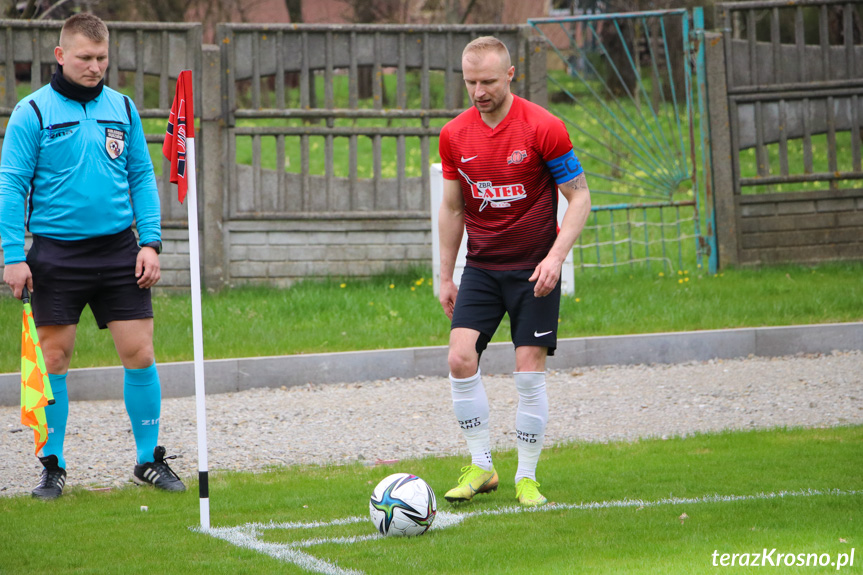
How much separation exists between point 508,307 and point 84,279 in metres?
2.16

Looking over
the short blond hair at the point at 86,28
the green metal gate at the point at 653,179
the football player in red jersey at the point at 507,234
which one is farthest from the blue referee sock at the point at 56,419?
the green metal gate at the point at 653,179

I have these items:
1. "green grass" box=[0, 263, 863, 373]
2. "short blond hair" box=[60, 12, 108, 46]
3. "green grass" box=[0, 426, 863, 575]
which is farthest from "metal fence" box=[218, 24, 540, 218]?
"short blond hair" box=[60, 12, 108, 46]

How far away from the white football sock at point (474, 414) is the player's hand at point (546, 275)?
59 cm

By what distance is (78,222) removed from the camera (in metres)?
5.44

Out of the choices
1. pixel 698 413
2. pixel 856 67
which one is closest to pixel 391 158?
pixel 856 67

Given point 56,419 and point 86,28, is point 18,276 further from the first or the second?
point 86,28

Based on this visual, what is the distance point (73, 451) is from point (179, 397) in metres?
1.78

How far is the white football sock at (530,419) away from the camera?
5148 mm

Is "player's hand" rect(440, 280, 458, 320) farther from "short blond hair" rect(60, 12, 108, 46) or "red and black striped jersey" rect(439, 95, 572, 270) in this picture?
"short blond hair" rect(60, 12, 108, 46)

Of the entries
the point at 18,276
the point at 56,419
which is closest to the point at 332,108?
the point at 56,419

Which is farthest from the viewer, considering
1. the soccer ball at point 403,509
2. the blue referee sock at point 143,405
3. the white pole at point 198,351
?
the blue referee sock at point 143,405

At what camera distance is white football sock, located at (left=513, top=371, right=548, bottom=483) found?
16.9ft

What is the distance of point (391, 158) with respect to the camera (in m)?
20.5

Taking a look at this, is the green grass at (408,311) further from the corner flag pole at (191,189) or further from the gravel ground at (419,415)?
the corner flag pole at (191,189)
